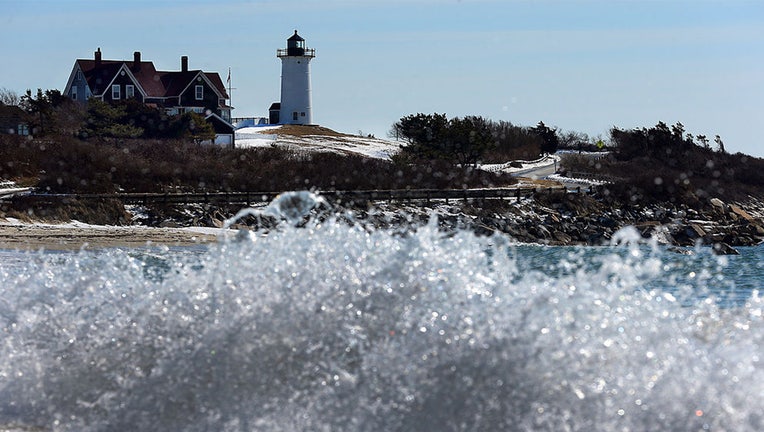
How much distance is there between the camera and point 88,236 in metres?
27.2

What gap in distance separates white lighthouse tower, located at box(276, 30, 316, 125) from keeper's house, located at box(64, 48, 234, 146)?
7042 millimetres

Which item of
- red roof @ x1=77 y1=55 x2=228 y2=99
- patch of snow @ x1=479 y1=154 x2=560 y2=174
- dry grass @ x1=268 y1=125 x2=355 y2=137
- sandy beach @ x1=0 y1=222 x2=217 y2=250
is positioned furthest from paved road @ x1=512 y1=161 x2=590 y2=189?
Answer: sandy beach @ x1=0 y1=222 x2=217 y2=250

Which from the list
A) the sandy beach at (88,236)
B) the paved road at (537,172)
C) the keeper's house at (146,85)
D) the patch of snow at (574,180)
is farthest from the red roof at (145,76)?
the sandy beach at (88,236)

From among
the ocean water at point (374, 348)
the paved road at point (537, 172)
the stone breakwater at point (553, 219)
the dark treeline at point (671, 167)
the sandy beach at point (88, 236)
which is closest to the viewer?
the ocean water at point (374, 348)

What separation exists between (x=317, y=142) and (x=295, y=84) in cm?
1057

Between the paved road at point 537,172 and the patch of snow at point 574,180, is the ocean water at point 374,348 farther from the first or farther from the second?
the paved road at point 537,172

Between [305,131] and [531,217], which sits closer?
[531,217]

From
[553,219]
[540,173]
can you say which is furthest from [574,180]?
[553,219]

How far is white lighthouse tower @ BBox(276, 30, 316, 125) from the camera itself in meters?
82.9

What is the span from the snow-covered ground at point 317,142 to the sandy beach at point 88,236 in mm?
37416

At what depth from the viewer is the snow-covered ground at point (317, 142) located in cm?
6994

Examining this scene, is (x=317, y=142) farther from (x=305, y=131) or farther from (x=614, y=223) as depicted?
(x=614, y=223)

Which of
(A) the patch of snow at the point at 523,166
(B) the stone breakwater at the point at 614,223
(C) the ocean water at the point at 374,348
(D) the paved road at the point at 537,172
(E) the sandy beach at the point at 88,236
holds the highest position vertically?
(C) the ocean water at the point at 374,348

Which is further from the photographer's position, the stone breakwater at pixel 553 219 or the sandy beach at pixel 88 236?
the stone breakwater at pixel 553 219
